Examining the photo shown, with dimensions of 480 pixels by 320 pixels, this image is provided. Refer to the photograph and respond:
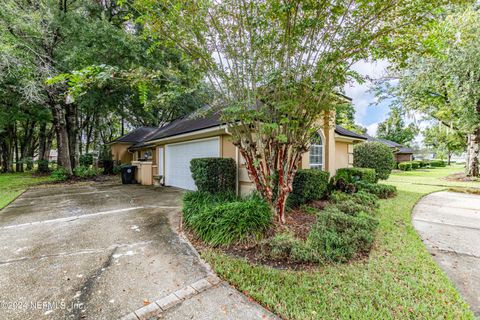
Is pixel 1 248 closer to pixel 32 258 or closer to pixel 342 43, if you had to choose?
pixel 32 258

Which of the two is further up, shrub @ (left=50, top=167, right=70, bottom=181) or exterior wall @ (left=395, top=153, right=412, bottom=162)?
exterior wall @ (left=395, top=153, right=412, bottom=162)

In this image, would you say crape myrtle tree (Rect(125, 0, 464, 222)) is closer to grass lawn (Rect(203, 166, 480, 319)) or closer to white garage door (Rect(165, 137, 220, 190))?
grass lawn (Rect(203, 166, 480, 319))

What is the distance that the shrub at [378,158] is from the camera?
1089 cm

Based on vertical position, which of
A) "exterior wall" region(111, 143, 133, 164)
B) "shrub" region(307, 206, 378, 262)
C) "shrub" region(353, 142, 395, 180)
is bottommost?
"shrub" region(307, 206, 378, 262)

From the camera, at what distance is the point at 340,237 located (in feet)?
12.1

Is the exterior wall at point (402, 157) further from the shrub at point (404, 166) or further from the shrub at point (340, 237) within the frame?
the shrub at point (340, 237)

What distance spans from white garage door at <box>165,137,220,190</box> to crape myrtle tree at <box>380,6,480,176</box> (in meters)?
7.66

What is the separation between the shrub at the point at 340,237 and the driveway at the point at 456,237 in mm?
1100

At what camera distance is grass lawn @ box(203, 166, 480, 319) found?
2.32 metres

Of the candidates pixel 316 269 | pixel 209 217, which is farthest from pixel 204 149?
pixel 316 269

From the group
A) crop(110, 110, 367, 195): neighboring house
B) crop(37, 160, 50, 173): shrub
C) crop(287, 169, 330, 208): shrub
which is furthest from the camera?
crop(37, 160, 50, 173): shrub

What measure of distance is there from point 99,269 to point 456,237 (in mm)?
6697

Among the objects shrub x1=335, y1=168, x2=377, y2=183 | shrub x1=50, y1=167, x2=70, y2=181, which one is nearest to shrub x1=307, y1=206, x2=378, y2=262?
shrub x1=335, y1=168, x2=377, y2=183

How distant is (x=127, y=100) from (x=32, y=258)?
13544 millimetres
